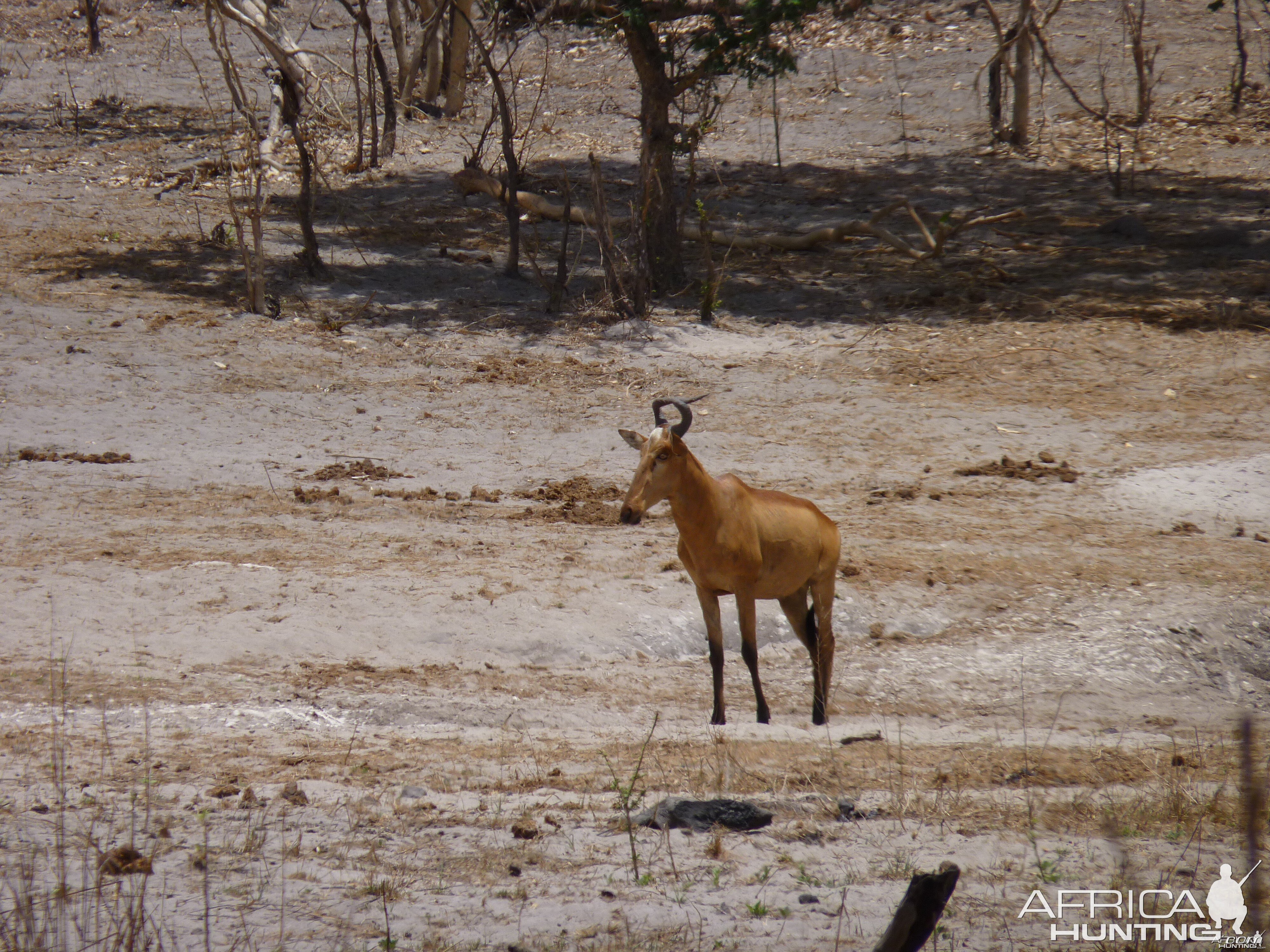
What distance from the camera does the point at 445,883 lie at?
409 cm

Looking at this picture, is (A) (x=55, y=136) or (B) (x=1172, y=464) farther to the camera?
(A) (x=55, y=136)

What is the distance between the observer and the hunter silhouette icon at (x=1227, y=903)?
12.3ft

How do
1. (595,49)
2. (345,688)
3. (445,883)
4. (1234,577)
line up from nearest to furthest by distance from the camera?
(445,883) < (345,688) < (1234,577) < (595,49)

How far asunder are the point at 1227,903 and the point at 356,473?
7.71 metres

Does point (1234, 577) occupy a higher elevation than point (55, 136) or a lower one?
lower

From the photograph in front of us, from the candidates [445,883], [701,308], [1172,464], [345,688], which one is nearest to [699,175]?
[701,308]

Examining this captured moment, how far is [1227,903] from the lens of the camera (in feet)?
12.5

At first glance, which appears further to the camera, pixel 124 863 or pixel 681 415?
pixel 681 415

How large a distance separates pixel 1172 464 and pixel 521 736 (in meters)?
6.90

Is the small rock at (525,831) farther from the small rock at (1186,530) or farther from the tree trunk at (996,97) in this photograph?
the tree trunk at (996,97)

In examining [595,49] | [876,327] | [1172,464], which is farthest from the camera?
[595,49]

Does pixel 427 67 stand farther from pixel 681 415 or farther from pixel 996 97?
pixel 681 415

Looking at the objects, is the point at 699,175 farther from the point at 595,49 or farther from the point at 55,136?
the point at 55,136

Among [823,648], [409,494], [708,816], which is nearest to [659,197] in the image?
[409,494]
